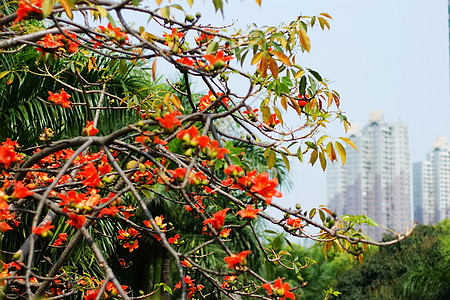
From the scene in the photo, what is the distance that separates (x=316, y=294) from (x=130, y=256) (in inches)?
292

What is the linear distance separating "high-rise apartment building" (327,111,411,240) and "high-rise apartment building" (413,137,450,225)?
2.36 meters

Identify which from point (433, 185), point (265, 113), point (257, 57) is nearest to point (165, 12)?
point (257, 57)

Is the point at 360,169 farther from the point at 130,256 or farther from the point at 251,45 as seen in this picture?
the point at 251,45

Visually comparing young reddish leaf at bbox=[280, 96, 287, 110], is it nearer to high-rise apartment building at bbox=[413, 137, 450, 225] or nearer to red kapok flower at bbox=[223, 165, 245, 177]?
red kapok flower at bbox=[223, 165, 245, 177]

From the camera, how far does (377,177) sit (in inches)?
1436

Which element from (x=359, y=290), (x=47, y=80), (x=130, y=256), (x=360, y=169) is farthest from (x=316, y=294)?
(x=360, y=169)

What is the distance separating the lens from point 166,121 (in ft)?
3.78

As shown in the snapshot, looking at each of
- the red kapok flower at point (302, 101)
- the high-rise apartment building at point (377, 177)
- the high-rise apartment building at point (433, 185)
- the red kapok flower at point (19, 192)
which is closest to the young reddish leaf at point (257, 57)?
the red kapok flower at point (302, 101)

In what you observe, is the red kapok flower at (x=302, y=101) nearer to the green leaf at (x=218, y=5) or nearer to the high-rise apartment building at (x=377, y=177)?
the green leaf at (x=218, y=5)

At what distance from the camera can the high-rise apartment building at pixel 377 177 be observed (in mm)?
35750

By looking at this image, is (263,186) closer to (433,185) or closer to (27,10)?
(27,10)

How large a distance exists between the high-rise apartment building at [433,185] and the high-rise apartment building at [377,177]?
236cm

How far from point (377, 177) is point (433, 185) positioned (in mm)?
Result: 5727

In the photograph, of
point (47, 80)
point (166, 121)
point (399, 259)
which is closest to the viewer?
point (166, 121)
